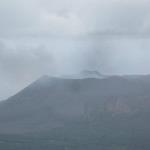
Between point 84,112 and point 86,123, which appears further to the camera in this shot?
point 84,112

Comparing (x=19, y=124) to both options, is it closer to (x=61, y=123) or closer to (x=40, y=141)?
(x=61, y=123)

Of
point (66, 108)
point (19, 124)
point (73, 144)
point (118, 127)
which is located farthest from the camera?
point (66, 108)

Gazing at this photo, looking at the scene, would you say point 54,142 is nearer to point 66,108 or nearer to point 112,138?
point 112,138

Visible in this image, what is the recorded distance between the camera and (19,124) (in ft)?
607

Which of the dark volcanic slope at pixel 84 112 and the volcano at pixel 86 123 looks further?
the dark volcanic slope at pixel 84 112

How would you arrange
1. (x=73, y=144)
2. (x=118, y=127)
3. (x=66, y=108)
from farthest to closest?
(x=66, y=108) → (x=118, y=127) → (x=73, y=144)

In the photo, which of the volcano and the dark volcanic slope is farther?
the dark volcanic slope

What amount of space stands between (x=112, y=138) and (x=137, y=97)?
33465mm

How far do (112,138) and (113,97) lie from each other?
116ft

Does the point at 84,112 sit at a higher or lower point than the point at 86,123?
higher

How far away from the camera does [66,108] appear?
19700cm

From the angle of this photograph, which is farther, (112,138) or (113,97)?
(113,97)

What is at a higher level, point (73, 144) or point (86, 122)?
point (86, 122)

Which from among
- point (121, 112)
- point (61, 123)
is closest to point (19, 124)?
point (61, 123)
